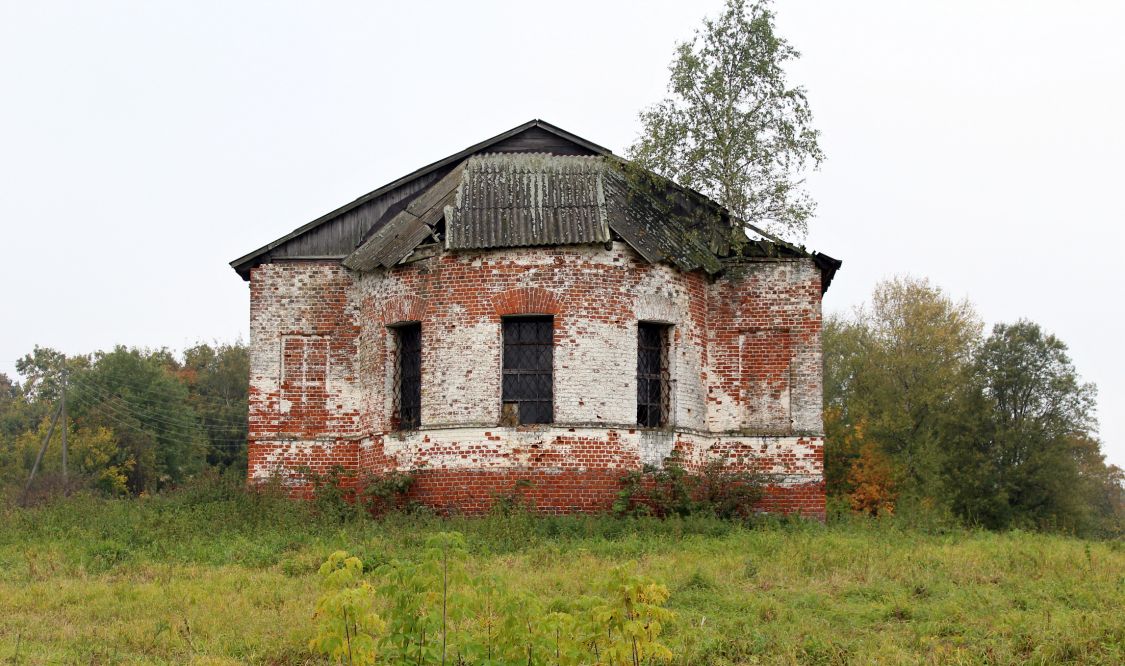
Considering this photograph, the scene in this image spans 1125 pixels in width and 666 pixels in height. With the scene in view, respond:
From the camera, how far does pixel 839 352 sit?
4262 cm

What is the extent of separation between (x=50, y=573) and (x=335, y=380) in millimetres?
6243

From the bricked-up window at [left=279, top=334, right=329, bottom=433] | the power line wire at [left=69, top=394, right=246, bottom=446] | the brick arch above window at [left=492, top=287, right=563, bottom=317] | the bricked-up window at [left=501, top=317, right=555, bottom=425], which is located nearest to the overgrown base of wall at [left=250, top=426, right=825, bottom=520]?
the bricked-up window at [left=501, top=317, right=555, bottom=425]

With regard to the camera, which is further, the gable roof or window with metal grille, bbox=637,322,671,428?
the gable roof

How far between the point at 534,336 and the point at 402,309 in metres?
2.01

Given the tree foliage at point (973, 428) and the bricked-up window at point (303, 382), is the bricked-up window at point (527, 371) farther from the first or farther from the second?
the tree foliage at point (973, 428)

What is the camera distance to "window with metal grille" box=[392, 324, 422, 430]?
17.2 metres

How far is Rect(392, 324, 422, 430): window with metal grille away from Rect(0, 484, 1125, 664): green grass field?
1.95m

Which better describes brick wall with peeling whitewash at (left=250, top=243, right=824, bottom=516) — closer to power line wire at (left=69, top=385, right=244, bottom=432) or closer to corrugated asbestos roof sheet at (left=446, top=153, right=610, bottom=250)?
corrugated asbestos roof sheet at (left=446, top=153, right=610, bottom=250)

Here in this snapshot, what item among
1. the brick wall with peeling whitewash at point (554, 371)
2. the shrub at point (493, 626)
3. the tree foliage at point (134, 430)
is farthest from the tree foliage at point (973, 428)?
the tree foliage at point (134, 430)

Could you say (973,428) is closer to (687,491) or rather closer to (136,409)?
(687,491)

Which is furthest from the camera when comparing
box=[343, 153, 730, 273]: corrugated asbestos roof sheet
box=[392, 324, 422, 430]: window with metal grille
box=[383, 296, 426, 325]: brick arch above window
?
box=[392, 324, 422, 430]: window with metal grille

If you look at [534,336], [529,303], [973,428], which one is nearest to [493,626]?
[529,303]

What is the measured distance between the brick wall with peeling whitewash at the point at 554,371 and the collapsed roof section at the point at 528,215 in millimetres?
246

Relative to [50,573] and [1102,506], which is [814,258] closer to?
[50,573]
